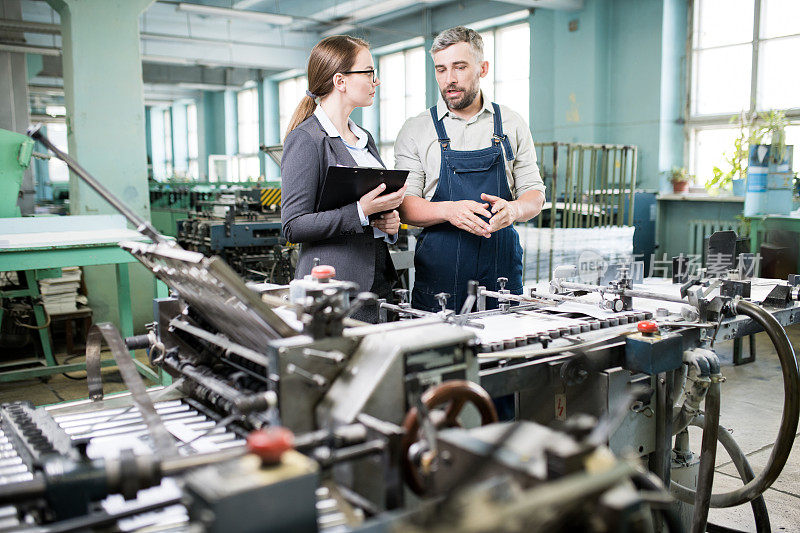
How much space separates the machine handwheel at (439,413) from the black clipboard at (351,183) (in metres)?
0.77

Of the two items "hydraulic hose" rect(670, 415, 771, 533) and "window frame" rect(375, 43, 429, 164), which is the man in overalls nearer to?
"hydraulic hose" rect(670, 415, 771, 533)

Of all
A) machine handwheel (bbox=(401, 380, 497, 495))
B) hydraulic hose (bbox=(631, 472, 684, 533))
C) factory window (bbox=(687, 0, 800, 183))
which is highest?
factory window (bbox=(687, 0, 800, 183))

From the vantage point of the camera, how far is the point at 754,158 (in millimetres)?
4527

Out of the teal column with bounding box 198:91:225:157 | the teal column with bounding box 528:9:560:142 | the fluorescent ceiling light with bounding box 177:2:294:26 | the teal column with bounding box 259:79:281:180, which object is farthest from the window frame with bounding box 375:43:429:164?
the teal column with bounding box 198:91:225:157

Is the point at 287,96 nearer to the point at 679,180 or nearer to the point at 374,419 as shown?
the point at 679,180

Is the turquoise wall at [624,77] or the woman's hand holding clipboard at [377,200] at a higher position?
the turquoise wall at [624,77]

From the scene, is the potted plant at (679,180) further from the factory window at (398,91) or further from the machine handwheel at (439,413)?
the machine handwheel at (439,413)

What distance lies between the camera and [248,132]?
13.4m

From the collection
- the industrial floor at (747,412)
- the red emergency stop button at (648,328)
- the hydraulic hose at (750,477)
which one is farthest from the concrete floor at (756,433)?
the red emergency stop button at (648,328)

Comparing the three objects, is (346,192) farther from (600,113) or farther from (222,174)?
(222,174)

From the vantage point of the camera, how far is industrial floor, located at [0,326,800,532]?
2.14 metres

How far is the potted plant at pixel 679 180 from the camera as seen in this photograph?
6137 mm

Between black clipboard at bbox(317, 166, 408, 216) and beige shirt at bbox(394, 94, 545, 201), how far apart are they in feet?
1.37

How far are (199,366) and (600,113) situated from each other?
6.11 m
